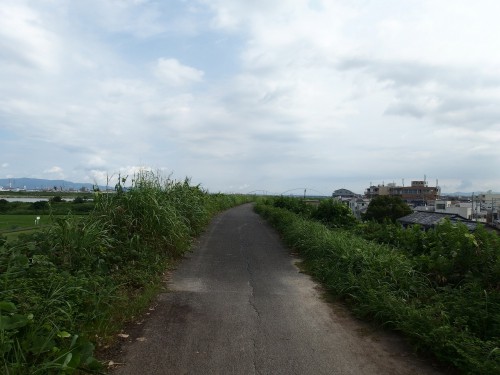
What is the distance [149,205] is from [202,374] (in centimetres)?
451

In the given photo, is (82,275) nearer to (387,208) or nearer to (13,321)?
(13,321)

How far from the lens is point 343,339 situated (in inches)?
159

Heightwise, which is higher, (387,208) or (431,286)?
(387,208)

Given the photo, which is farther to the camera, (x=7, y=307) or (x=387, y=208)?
(x=387, y=208)

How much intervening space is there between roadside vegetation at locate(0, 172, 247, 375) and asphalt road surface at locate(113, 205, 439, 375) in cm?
38

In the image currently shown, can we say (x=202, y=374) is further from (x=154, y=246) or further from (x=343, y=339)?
(x=154, y=246)

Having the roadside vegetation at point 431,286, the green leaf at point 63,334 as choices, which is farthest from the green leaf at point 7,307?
the roadside vegetation at point 431,286

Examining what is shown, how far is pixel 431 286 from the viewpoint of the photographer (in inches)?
207

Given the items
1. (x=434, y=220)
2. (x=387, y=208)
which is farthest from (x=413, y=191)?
(x=434, y=220)

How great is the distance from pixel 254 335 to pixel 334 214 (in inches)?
392

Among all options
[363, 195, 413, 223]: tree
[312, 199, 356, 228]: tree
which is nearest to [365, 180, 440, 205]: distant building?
[363, 195, 413, 223]: tree

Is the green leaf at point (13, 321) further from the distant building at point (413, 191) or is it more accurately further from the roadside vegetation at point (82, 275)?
the distant building at point (413, 191)

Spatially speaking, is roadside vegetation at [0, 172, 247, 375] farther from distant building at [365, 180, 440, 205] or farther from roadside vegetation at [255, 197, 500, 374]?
distant building at [365, 180, 440, 205]

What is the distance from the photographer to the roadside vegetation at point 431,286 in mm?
3535
